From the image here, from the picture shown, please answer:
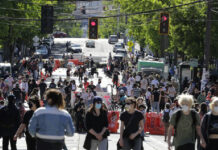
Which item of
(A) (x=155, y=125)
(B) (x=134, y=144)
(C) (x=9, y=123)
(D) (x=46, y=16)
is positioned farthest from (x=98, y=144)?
(D) (x=46, y=16)

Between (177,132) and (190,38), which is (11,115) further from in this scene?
(190,38)

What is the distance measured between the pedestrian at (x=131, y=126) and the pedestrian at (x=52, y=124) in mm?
2468

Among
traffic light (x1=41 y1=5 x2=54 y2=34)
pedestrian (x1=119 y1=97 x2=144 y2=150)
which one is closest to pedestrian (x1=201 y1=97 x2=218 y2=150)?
pedestrian (x1=119 y1=97 x2=144 y2=150)

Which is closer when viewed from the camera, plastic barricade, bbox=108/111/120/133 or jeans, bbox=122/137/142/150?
jeans, bbox=122/137/142/150

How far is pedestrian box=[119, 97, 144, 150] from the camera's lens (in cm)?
1157

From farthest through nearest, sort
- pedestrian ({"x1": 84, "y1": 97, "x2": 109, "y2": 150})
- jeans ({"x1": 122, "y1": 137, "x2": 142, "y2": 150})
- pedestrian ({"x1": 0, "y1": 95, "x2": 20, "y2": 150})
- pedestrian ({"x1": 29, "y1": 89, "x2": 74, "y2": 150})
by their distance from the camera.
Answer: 1. pedestrian ({"x1": 0, "y1": 95, "x2": 20, "y2": 150})
2. jeans ({"x1": 122, "y1": 137, "x2": 142, "y2": 150})
3. pedestrian ({"x1": 84, "y1": 97, "x2": 109, "y2": 150})
4. pedestrian ({"x1": 29, "y1": 89, "x2": 74, "y2": 150})

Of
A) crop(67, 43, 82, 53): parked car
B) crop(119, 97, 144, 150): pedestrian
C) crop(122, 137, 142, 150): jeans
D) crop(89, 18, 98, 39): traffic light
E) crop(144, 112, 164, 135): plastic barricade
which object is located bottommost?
crop(67, 43, 82, 53): parked car

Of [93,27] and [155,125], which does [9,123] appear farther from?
[93,27]

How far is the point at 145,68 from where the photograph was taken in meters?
49.7

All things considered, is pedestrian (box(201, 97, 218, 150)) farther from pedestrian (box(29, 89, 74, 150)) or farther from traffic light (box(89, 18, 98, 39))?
traffic light (box(89, 18, 98, 39))

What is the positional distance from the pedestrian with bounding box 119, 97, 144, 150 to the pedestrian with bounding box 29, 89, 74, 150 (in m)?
2.47

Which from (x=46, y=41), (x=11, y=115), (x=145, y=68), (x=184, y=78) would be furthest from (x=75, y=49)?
(x=11, y=115)

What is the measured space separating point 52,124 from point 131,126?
271 centimetres

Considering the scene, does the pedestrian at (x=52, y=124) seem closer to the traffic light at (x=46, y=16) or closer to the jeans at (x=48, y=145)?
the jeans at (x=48, y=145)
